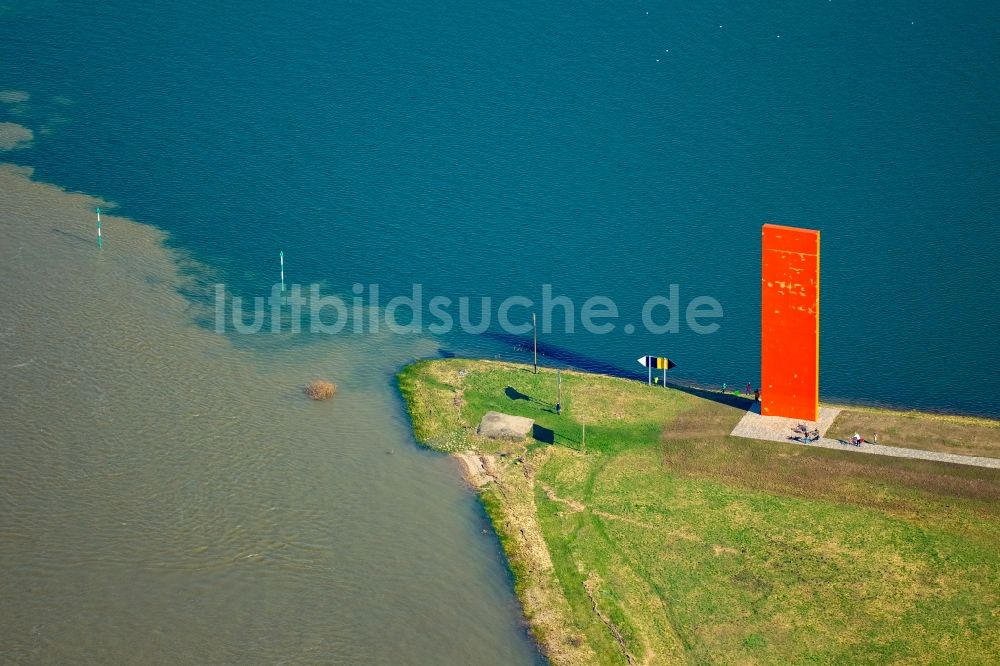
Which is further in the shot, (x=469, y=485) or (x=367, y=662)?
(x=469, y=485)

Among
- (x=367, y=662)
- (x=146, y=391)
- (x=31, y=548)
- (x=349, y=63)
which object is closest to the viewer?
(x=367, y=662)

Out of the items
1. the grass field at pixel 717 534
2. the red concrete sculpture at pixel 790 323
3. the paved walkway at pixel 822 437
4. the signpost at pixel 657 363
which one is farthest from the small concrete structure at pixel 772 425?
the signpost at pixel 657 363

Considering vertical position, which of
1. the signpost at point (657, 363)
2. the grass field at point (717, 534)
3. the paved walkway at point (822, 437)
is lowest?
the grass field at point (717, 534)

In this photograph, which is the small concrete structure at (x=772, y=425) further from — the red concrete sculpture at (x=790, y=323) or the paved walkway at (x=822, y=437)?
the red concrete sculpture at (x=790, y=323)

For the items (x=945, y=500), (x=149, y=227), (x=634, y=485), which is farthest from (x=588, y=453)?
(x=149, y=227)

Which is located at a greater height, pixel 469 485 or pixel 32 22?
pixel 32 22

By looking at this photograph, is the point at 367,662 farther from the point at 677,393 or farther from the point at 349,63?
the point at 349,63
